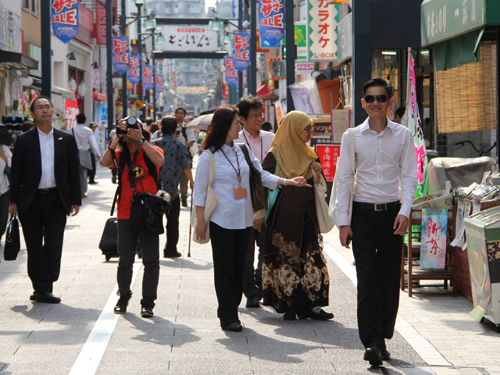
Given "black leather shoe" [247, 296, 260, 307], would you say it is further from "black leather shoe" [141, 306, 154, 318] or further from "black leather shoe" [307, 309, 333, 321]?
"black leather shoe" [141, 306, 154, 318]

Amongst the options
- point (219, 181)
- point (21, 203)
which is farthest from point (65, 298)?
point (219, 181)

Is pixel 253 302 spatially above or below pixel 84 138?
below

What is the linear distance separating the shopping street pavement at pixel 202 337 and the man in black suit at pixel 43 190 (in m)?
0.37

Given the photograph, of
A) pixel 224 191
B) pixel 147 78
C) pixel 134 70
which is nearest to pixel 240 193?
pixel 224 191

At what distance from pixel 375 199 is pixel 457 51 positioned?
4.09 meters

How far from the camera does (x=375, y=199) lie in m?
5.16

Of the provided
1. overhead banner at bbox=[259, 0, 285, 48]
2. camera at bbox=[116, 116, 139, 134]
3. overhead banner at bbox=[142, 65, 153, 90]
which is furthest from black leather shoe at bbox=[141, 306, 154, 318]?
overhead banner at bbox=[142, 65, 153, 90]

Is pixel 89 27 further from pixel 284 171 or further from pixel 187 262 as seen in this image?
pixel 284 171

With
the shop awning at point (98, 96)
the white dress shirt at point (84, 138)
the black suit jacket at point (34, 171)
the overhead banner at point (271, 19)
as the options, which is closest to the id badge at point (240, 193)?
the black suit jacket at point (34, 171)

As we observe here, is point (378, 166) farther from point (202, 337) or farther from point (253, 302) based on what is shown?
point (253, 302)

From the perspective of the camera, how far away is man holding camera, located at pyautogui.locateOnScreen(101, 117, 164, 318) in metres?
6.70

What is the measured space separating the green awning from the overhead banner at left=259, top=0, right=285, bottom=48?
13480mm

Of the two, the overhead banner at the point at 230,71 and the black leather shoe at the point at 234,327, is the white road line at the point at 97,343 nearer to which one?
the black leather shoe at the point at 234,327

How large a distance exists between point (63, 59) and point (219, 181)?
93.4 ft
